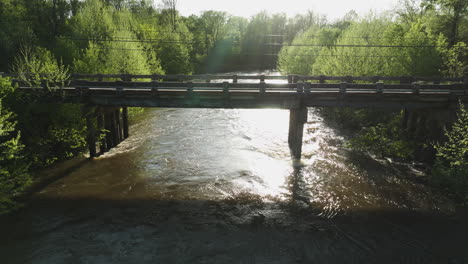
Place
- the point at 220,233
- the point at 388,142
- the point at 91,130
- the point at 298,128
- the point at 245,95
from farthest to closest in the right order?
the point at 388,142, the point at 91,130, the point at 298,128, the point at 245,95, the point at 220,233

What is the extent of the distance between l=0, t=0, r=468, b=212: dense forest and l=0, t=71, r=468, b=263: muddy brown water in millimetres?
1780

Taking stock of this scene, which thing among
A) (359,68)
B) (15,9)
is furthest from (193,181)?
(15,9)

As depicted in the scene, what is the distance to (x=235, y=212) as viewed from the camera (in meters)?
13.1

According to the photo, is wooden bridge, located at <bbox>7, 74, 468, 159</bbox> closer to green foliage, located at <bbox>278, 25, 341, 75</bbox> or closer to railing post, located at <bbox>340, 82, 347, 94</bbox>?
railing post, located at <bbox>340, 82, 347, 94</bbox>

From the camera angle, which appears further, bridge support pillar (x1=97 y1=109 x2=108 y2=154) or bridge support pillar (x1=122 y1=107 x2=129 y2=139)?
bridge support pillar (x1=122 y1=107 x2=129 y2=139)

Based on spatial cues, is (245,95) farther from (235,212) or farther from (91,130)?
(91,130)

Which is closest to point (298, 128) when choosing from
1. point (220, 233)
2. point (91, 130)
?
point (220, 233)

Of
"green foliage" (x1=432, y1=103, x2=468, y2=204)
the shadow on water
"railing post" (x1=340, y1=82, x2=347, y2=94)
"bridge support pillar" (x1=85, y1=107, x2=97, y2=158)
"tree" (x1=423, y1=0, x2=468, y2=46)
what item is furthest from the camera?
"tree" (x1=423, y1=0, x2=468, y2=46)

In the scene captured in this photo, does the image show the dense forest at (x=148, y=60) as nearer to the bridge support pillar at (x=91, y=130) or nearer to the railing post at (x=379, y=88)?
the bridge support pillar at (x=91, y=130)

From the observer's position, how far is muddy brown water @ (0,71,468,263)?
10602 mm

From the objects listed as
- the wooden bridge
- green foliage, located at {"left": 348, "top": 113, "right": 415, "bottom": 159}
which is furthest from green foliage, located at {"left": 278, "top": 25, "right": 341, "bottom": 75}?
the wooden bridge

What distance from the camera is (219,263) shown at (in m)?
10.0

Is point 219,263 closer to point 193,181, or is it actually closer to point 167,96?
point 193,181

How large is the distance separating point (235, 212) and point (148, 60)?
95.4 ft
